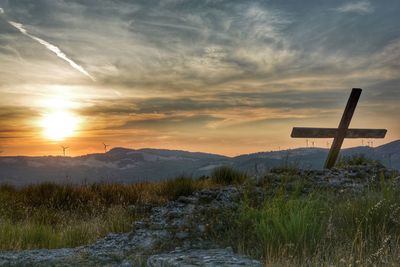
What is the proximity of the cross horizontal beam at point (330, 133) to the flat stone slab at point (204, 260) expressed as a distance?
355 inches

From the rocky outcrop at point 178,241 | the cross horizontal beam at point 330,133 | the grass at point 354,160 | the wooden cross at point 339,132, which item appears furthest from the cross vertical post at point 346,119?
the rocky outcrop at point 178,241

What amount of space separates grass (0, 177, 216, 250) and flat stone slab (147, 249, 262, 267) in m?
3.92

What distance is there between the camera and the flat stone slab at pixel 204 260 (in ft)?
19.9

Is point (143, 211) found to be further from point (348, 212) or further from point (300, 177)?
point (348, 212)

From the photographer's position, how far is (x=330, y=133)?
16297 mm

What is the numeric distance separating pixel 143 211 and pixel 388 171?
19.9 ft

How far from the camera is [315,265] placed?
6.29 meters

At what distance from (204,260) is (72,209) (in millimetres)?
9678

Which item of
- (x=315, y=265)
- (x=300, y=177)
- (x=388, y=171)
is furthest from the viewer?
(x=388, y=171)

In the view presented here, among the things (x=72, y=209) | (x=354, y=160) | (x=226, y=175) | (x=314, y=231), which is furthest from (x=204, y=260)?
(x=226, y=175)

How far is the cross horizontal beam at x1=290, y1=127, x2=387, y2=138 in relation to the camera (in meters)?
15.4

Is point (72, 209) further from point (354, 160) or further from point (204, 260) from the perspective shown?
point (204, 260)

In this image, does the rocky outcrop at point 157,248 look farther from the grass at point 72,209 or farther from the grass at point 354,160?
the grass at point 354,160

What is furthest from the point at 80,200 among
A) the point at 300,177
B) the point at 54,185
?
the point at 300,177
